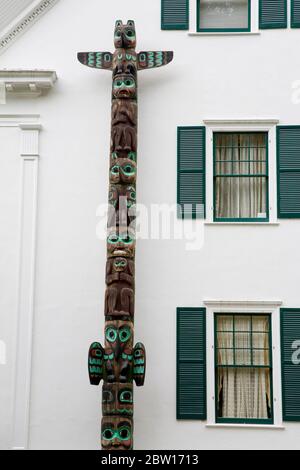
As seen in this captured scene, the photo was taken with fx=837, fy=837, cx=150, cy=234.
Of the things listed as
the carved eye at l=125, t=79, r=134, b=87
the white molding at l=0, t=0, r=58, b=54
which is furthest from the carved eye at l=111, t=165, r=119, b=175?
the white molding at l=0, t=0, r=58, b=54

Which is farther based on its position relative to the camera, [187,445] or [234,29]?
[234,29]

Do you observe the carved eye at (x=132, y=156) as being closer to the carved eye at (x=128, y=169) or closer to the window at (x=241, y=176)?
the carved eye at (x=128, y=169)

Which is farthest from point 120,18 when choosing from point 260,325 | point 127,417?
point 127,417

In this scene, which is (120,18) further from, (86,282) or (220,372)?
(220,372)

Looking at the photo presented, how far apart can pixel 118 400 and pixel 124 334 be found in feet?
3.48

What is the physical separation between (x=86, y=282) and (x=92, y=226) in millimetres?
1037

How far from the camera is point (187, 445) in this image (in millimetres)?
14391

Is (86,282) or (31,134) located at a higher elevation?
(31,134)

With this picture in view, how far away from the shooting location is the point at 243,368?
14.8 meters

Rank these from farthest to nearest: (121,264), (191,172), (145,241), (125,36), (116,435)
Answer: (191,172) → (145,241) → (125,36) → (121,264) → (116,435)

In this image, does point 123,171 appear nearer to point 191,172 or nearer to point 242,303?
point 191,172

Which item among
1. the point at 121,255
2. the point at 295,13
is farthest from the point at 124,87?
the point at 295,13

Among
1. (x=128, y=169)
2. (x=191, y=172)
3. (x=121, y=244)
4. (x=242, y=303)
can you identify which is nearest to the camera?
(x=121, y=244)

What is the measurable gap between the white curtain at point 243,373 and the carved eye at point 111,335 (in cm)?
220
